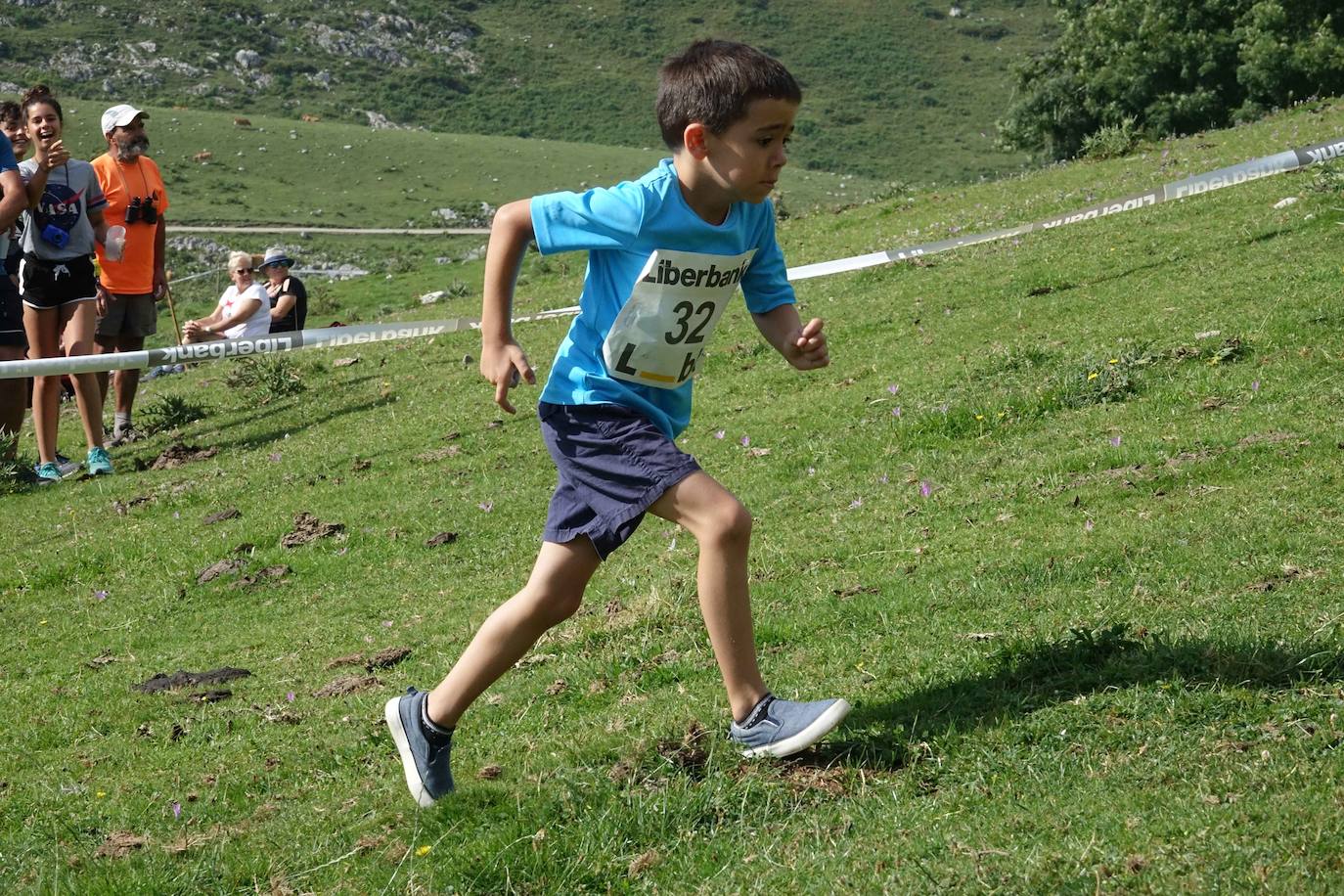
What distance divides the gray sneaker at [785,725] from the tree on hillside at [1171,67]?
2587cm

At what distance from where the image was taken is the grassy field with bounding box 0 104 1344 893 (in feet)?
13.1

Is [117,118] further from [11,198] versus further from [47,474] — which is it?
[47,474]

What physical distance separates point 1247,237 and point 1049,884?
32.9ft

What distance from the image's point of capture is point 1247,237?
481 inches

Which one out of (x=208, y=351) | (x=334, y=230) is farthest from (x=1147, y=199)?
(x=334, y=230)

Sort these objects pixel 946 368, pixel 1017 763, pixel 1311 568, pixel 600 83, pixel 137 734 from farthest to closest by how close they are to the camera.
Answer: pixel 600 83 < pixel 946 368 < pixel 137 734 < pixel 1311 568 < pixel 1017 763

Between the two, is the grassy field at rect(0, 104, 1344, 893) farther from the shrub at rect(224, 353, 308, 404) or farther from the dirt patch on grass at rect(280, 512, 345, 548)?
the shrub at rect(224, 353, 308, 404)

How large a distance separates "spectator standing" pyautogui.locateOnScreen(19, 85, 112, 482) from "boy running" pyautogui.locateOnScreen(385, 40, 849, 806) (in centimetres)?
836

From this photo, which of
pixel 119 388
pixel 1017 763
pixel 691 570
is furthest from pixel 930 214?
pixel 1017 763

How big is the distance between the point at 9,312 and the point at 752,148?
10.4 m

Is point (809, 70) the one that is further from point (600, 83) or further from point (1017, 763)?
point (1017, 763)

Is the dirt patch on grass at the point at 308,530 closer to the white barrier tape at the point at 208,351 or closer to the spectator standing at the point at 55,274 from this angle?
the white barrier tape at the point at 208,351

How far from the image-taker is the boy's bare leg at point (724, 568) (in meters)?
4.30

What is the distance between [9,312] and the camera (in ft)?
41.9
